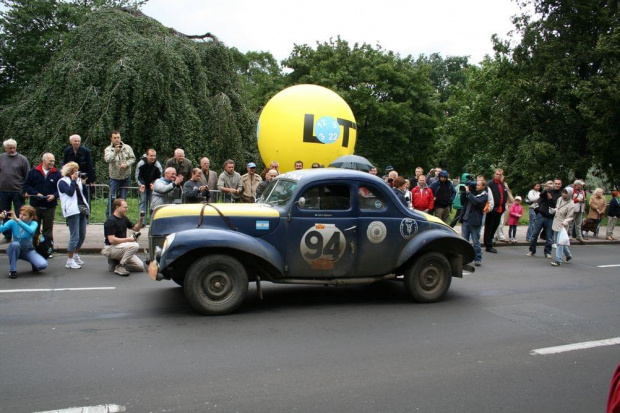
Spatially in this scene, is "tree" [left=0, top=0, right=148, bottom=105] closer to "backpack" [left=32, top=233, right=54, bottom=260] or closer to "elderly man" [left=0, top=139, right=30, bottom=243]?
"elderly man" [left=0, top=139, right=30, bottom=243]

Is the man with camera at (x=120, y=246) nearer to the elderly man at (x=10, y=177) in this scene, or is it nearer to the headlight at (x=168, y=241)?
the headlight at (x=168, y=241)

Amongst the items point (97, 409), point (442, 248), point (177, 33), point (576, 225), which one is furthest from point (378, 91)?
point (97, 409)

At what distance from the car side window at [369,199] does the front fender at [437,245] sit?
2.27 feet

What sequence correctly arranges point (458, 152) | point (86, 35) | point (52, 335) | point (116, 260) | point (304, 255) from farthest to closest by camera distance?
point (458, 152), point (86, 35), point (116, 260), point (304, 255), point (52, 335)

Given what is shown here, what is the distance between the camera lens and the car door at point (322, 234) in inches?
269

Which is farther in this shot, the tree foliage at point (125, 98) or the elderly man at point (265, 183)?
the tree foliage at point (125, 98)

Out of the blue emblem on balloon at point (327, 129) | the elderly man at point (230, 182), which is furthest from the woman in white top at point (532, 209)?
the elderly man at point (230, 182)

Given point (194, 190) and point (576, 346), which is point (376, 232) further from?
point (194, 190)

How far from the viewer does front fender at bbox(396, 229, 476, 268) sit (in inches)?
283

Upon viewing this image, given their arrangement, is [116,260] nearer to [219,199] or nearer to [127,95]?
[219,199]

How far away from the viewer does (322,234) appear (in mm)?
A: 6879

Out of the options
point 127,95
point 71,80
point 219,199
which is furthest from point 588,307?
point 71,80

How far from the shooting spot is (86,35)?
1867cm

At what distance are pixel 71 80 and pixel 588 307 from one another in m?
16.5
